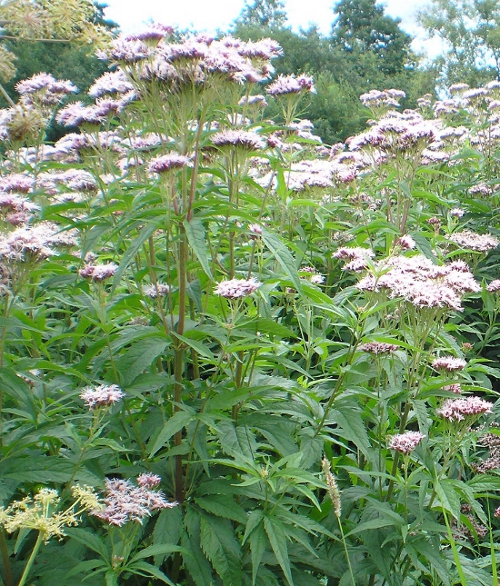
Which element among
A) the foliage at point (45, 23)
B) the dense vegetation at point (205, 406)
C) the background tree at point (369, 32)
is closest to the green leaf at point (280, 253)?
the dense vegetation at point (205, 406)

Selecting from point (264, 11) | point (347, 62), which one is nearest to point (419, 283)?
point (347, 62)

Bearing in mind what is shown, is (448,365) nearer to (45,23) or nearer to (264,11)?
(45,23)

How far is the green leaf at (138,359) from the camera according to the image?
2.43 metres

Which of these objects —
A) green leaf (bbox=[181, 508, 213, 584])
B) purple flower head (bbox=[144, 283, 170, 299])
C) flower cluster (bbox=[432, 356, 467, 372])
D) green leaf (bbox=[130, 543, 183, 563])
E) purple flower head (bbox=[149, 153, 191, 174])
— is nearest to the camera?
green leaf (bbox=[130, 543, 183, 563])

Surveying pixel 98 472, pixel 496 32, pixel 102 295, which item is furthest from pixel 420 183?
pixel 496 32

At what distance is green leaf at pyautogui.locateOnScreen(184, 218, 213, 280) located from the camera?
7.64 ft

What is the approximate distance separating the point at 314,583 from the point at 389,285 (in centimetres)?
135

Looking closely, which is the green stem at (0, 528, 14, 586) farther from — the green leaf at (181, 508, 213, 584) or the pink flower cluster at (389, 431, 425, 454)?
the pink flower cluster at (389, 431, 425, 454)

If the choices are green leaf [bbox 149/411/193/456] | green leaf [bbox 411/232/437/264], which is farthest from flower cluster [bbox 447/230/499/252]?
green leaf [bbox 149/411/193/456]

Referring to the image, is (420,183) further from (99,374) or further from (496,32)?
(496,32)

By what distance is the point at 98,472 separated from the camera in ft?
7.85

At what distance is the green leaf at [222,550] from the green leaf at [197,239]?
983 mm

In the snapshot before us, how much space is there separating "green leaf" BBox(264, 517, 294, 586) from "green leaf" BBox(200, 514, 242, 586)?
218mm

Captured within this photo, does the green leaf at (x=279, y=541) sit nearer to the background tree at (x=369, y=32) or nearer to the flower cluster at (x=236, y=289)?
the flower cluster at (x=236, y=289)
